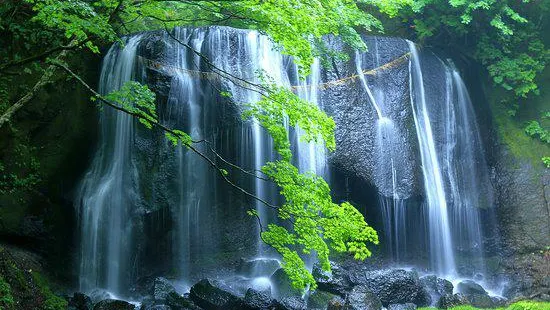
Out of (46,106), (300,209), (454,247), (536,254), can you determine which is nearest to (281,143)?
(300,209)

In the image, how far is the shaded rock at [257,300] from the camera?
30.8 feet

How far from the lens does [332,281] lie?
410 inches

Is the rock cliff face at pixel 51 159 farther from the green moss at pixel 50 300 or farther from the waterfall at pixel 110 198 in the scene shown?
the green moss at pixel 50 300

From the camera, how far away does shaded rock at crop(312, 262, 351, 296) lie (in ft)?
33.9

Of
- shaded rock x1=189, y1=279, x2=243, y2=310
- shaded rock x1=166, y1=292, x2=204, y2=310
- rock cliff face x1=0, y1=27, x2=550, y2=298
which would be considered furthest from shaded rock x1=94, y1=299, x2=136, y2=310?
rock cliff face x1=0, y1=27, x2=550, y2=298

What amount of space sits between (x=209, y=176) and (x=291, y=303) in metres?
4.04

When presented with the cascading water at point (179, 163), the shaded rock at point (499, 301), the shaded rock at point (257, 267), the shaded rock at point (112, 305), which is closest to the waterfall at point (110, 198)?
the cascading water at point (179, 163)

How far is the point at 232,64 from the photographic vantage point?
12.7 m

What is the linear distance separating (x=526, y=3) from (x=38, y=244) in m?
14.4

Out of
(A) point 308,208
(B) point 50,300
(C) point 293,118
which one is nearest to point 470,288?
(A) point 308,208

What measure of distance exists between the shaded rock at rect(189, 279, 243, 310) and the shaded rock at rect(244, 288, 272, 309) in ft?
0.52

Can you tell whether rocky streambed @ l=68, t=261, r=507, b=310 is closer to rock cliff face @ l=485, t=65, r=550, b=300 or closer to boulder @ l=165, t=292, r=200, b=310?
boulder @ l=165, t=292, r=200, b=310

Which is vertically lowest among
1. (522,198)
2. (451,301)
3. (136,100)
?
(451,301)

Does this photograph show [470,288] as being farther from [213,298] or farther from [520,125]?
[213,298]
